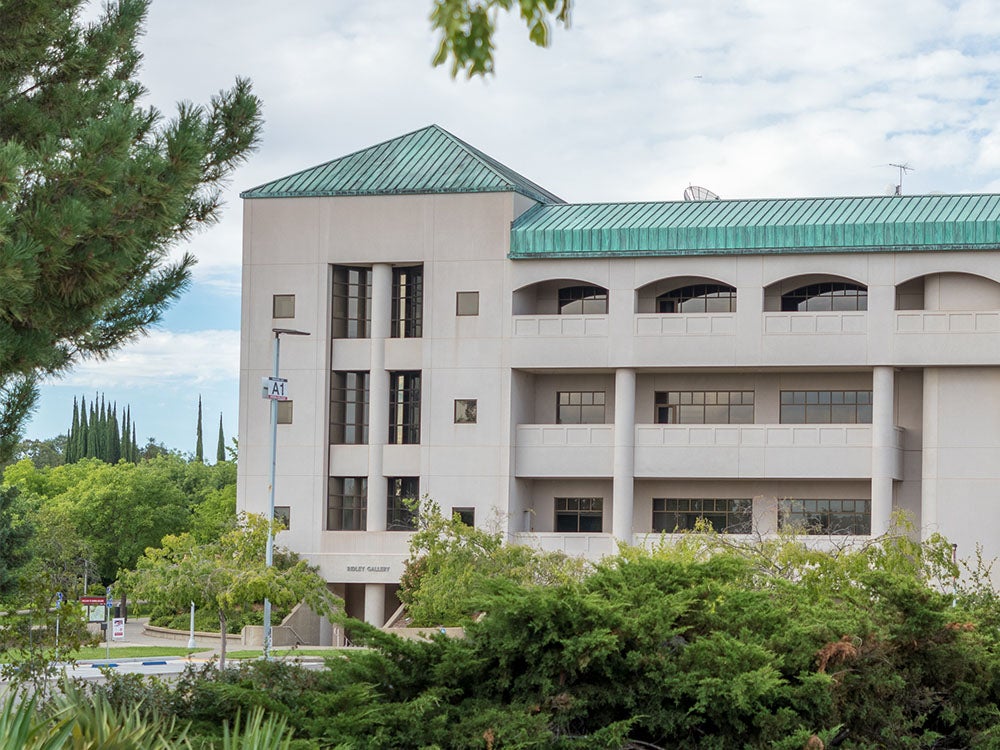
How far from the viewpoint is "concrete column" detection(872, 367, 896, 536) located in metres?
51.2

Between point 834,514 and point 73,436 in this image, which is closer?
point 834,514

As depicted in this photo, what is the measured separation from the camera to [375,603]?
2137 inches

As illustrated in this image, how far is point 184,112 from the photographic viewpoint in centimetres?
1517

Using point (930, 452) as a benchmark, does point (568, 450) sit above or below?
Answer: below

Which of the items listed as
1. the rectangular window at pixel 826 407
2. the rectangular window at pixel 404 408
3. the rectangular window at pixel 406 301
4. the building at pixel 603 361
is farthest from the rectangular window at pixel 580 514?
the rectangular window at pixel 406 301

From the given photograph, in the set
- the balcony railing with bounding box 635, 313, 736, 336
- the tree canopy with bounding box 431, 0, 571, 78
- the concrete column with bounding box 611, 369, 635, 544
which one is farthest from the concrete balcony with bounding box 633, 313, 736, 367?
the tree canopy with bounding box 431, 0, 571, 78

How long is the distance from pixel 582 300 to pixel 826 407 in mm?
9806

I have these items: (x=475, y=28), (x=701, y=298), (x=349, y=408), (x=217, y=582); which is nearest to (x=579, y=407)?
(x=701, y=298)

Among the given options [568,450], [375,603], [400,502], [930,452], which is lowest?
[375,603]

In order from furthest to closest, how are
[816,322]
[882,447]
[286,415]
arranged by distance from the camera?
[286,415], [816,322], [882,447]

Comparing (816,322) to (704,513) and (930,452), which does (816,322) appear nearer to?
(930,452)

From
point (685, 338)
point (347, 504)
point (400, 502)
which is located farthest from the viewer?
point (347, 504)

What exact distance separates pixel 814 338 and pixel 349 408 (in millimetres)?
17396

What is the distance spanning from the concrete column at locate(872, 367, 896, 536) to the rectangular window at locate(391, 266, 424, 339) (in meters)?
16.8
